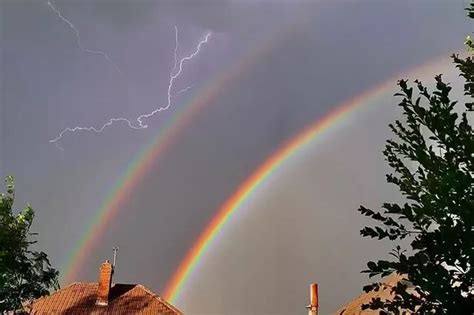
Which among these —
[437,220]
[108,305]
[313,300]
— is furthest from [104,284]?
[437,220]

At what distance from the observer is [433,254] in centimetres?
435

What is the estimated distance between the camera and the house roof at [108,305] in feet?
89.6

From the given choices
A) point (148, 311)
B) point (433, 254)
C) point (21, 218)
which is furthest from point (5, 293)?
point (433, 254)

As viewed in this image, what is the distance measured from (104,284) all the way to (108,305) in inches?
47.5

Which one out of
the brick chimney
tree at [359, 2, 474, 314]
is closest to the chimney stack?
the brick chimney

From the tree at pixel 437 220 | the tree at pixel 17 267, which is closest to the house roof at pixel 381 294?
the tree at pixel 437 220

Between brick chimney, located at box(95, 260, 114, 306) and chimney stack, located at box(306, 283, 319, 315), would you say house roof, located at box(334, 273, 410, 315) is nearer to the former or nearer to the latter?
chimney stack, located at box(306, 283, 319, 315)

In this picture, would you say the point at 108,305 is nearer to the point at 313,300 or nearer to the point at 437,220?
the point at 313,300

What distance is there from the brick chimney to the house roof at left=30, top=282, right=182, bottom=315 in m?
0.31

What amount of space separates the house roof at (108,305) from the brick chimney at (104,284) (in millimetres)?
310

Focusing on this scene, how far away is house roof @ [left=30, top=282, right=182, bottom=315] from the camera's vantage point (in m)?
27.3

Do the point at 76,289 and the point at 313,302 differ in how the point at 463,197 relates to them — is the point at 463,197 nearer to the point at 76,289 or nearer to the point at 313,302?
the point at 313,302

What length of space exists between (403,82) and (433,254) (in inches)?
70.3

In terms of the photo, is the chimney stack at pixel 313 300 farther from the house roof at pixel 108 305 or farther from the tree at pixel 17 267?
the tree at pixel 17 267
